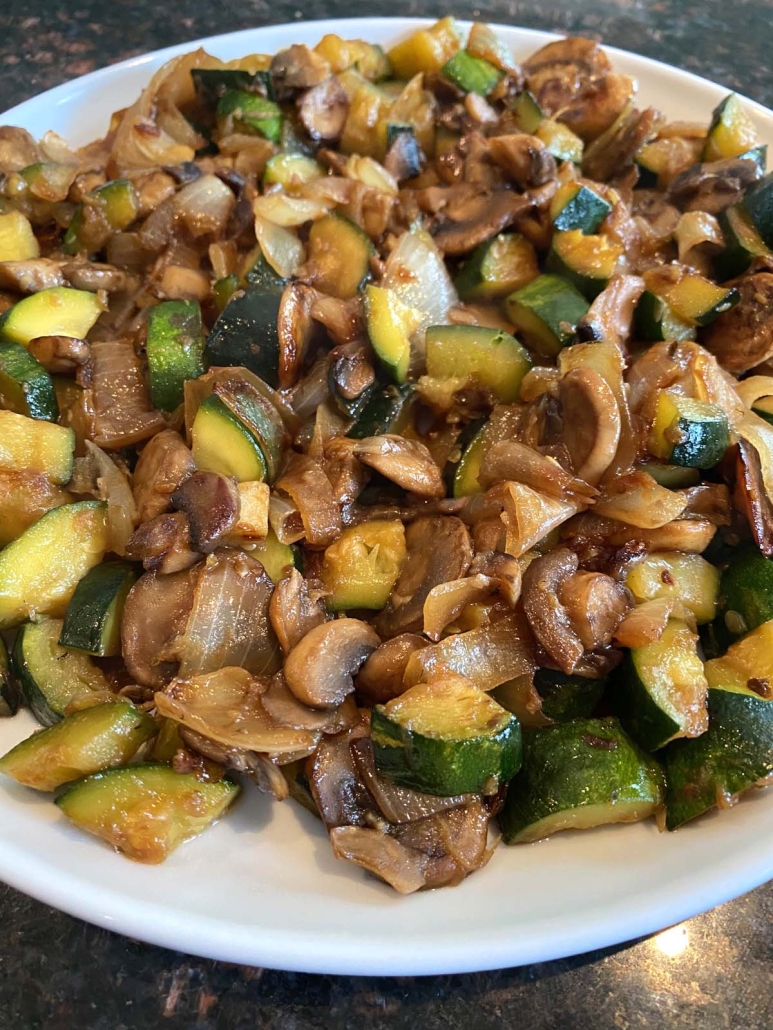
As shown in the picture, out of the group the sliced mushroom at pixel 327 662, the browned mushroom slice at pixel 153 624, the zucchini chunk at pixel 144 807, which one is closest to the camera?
the zucchini chunk at pixel 144 807

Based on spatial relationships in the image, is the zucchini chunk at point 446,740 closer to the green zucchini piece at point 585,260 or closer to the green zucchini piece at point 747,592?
the green zucchini piece at point 747,592

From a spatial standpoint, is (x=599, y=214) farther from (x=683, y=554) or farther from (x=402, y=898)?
(x=402, y=898)

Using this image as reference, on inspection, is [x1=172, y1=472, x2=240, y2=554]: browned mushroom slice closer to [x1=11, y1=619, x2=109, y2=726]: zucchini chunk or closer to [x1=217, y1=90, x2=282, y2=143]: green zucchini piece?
[x1=11, y1=619, x2=109, y2=726]: zucchini chunk

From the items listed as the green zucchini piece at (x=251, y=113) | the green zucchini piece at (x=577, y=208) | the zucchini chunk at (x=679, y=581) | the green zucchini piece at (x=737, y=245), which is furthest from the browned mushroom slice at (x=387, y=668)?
the green zucchini piece at (x=251, y=113)

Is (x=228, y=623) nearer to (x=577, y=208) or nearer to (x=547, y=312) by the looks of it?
(x=547, y=312)

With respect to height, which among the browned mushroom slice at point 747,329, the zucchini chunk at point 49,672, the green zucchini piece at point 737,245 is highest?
the green zucchini piece at point 737,245

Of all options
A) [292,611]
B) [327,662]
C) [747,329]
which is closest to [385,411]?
[292,611]

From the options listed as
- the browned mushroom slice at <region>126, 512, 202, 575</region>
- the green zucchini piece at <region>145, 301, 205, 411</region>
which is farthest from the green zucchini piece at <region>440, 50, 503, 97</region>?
the browned mushroom slice at <region>126, 512, 202, 575</region>
